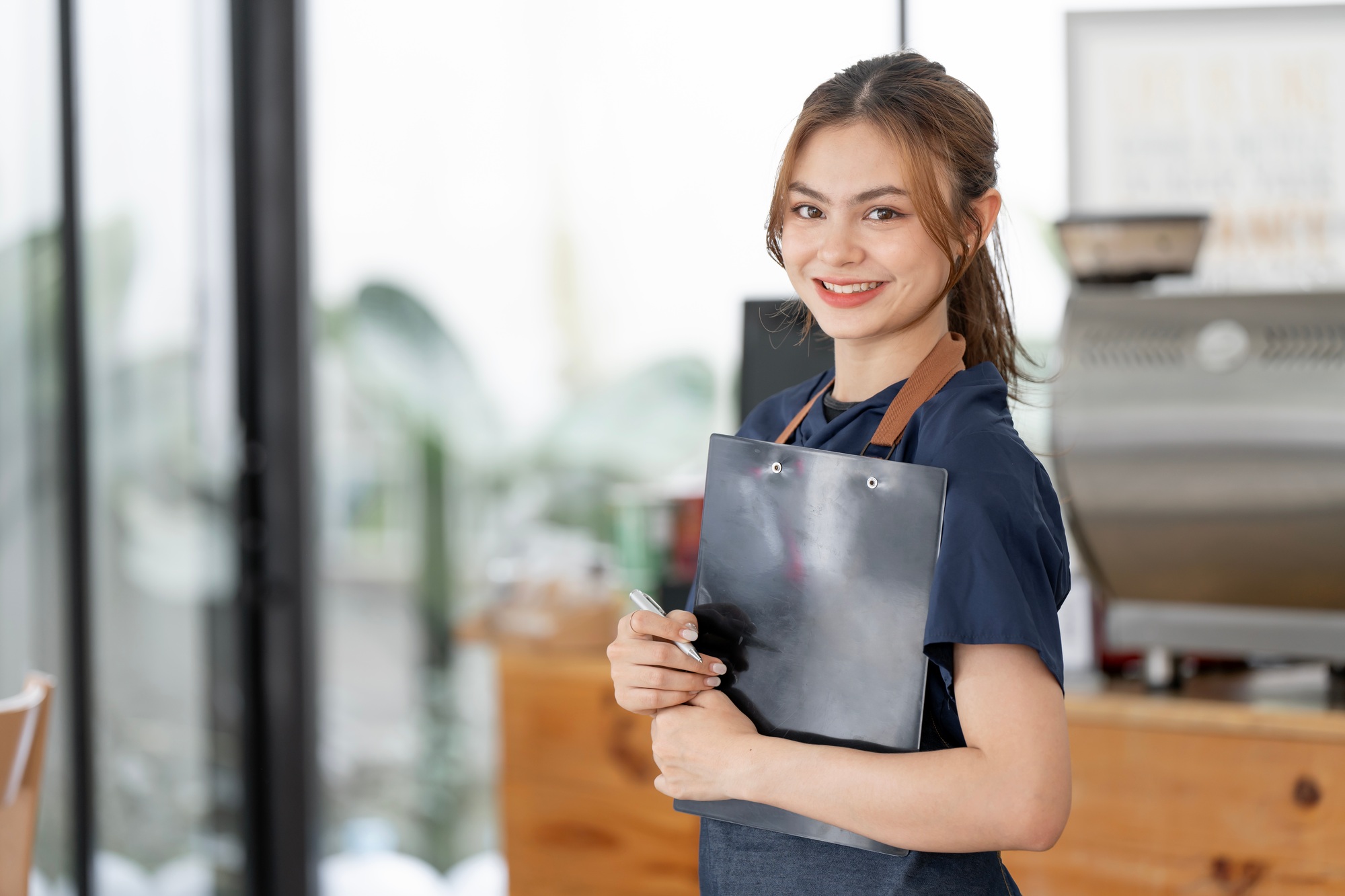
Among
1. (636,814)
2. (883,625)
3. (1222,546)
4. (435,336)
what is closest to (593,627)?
(636,814)

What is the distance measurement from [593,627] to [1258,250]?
1384 millimetres

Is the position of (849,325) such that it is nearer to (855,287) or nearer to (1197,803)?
(855,287)

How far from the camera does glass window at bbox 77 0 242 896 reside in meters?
2.58

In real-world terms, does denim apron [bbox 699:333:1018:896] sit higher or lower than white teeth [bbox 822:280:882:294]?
lower

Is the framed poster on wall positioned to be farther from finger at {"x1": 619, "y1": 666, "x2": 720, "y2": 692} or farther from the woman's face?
finger at {"x1": 619, "y1": 666, "x2": 720, "y2": 692}

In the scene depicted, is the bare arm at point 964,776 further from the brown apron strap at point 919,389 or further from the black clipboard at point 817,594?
→ the brown apron strap at point 919,389

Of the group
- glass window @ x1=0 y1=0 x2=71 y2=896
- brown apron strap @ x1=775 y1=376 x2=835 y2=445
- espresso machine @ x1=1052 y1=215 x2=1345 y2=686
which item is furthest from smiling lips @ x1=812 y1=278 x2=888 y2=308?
glass window @ x1=0 y1=0 x2=71 y2=896

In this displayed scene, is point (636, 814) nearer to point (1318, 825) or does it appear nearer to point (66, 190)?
point (1318, 825)

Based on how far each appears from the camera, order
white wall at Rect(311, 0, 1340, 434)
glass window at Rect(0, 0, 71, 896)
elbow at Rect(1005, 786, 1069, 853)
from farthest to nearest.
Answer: white wall at Rect(311, 0, 1340, 434), glass window at Rect(0, 0, 71, 896), elbow at Rect(1005, 786, 1069, 853)

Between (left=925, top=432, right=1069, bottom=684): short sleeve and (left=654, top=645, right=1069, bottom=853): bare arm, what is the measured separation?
0.02 metres

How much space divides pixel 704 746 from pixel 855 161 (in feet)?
1.47

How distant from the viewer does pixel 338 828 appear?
2943mm

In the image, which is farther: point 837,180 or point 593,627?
point 593,627

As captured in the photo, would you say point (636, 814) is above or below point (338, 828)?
above
